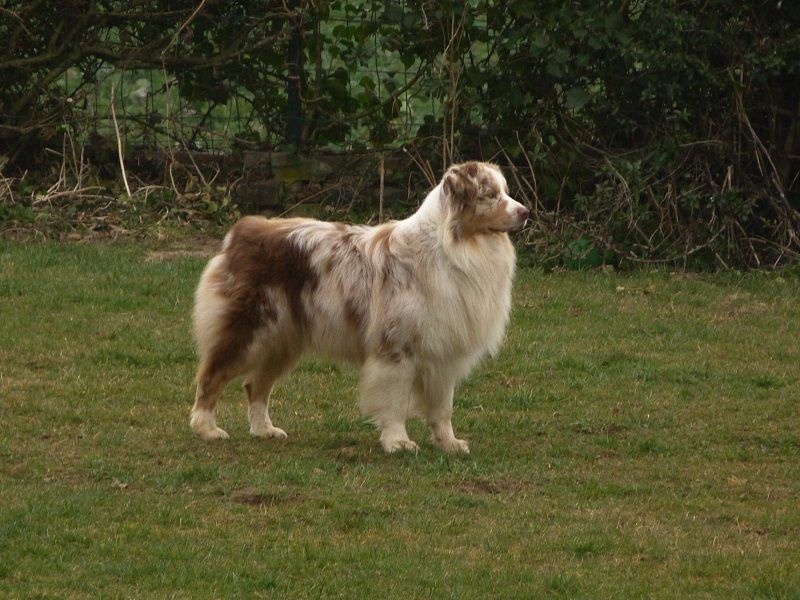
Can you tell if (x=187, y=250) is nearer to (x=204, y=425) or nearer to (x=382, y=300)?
(x=204, y=425)

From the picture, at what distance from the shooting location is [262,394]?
7.97 m

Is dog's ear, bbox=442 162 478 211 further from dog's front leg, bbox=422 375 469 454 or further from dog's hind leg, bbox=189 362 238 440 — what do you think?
dog's hind leg, bbox=189 362 238 440

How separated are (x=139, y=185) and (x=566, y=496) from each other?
769 cm

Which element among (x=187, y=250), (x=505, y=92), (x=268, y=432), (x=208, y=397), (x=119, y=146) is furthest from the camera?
(x=119, y=146)

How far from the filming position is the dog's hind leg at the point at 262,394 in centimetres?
796

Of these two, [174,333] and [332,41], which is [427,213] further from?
[332,41]

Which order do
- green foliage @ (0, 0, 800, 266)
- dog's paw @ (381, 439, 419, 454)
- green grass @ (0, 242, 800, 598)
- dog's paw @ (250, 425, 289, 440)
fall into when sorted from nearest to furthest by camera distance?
1. green grass @ (0, 242, 800, 598)
2. dog's paw @ (381, 439, 419, 454)
3. dog's paw @ (250, 425, 289, 440)
4. green foliage @ (0, 0, 800, 266)

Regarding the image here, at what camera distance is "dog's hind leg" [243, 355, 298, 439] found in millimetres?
7957

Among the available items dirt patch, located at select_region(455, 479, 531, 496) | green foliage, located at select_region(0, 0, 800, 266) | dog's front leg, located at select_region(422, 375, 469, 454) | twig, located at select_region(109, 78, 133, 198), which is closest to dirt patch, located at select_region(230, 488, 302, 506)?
dirt patch, located at select_region(455, 479, 531, 496)

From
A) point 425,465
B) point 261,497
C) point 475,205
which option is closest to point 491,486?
point 425,465

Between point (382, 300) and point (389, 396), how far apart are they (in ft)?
1.60

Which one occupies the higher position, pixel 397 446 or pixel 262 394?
pixel 262 394

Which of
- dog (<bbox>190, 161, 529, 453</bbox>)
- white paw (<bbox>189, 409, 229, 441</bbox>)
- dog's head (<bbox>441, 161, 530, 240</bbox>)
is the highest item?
dog's head (<bbox>441, 161, 530, 240</bbox>)

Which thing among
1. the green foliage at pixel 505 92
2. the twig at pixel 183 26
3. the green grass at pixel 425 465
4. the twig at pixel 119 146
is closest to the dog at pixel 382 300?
the green grass at pixel 425 465
